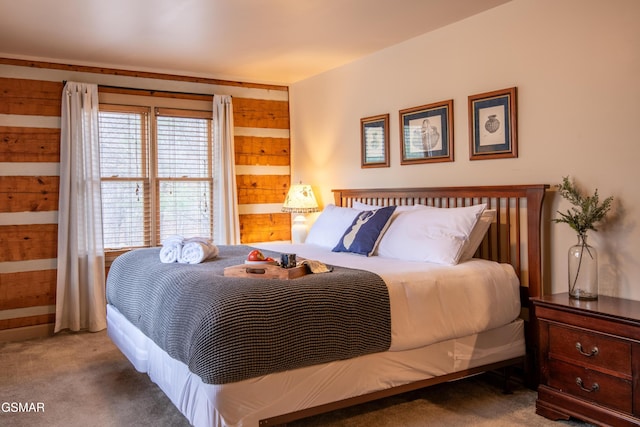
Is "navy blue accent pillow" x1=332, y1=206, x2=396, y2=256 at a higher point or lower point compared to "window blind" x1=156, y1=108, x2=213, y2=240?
lower

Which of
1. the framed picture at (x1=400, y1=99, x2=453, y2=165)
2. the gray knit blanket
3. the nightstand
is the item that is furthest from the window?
the nightstand

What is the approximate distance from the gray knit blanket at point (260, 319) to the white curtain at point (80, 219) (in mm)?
2044

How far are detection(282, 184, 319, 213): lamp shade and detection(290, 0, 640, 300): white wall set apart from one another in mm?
976

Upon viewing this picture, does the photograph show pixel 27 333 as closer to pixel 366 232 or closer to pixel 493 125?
pixel 366 232

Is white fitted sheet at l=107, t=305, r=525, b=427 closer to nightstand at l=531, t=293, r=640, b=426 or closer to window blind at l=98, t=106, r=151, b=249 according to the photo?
nightstand at l=531, t=293, r=640, b=426

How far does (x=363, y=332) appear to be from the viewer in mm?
2650

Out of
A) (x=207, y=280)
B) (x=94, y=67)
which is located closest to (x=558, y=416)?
(x=207, y=280)

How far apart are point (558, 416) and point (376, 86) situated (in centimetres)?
300

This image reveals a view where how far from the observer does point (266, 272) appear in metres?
2.77

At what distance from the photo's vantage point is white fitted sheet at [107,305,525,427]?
90.3 inches

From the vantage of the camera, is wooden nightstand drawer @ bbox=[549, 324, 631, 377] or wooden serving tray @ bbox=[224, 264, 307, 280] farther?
wooden serving tray @ bbox=[224, 264, 307, 280]

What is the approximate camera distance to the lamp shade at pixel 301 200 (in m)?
5.40

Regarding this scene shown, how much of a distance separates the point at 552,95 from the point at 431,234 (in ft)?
3.64

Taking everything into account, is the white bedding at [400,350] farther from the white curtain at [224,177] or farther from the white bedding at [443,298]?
the white curtain at [224,177]
